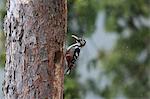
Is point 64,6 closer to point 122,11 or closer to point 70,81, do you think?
point 70,81

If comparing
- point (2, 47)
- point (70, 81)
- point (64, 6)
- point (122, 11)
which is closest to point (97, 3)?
point (122, 11)

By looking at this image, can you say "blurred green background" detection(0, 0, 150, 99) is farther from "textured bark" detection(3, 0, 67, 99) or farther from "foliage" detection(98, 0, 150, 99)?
"textured bark" detection(3, 0, 67, 99)

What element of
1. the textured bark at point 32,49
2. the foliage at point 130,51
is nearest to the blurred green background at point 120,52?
the foliage at point 130,51

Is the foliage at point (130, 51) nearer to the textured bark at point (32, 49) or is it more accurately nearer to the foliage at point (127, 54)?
the foliage at point (127, 54)

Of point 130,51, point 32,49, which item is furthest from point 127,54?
point 32,49

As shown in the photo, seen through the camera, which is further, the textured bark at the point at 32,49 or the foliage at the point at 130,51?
the foliage at the point at 130,51

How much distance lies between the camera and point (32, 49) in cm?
139

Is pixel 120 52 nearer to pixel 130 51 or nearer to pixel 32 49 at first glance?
pixel 130 51

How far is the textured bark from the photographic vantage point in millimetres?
1390

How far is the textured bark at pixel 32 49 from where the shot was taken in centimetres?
139

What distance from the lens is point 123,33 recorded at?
4031mm

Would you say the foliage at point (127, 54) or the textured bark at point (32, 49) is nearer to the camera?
the textured bark at point (32, 49)

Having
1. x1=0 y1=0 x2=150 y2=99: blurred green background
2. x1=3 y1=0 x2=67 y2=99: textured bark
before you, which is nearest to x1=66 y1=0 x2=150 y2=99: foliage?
x1=0 y1=0 x2=150 y2=99: blurred green background

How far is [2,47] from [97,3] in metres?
1.41
